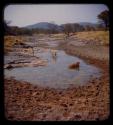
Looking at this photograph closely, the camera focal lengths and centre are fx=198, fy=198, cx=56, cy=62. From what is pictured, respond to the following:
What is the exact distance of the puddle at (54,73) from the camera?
155 cm

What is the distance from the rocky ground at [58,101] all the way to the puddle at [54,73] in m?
0.05

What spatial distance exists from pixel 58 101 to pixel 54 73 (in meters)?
0.22

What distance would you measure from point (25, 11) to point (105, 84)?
0.85 metres

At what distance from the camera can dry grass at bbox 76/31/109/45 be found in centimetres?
155

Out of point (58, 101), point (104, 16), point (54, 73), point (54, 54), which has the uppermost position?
point (104, 16)

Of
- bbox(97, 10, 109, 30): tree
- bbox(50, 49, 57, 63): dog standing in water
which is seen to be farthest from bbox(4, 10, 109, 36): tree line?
bbox(50, 49, 57, 63): dog standing in water

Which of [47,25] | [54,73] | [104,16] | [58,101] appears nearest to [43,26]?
[47,25]

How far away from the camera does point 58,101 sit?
155 centimetres

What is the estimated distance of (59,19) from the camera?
62.8 inches

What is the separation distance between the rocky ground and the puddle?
0.15 feet

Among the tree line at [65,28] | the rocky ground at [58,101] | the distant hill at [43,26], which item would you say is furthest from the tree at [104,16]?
the distant hill at [43,26]

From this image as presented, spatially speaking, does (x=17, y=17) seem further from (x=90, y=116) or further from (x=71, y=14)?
(x=90, y=116)

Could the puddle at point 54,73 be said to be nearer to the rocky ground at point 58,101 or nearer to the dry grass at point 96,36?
the rocky ground at point 58,101

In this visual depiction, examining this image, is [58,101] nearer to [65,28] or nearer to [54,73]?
[54,73]
